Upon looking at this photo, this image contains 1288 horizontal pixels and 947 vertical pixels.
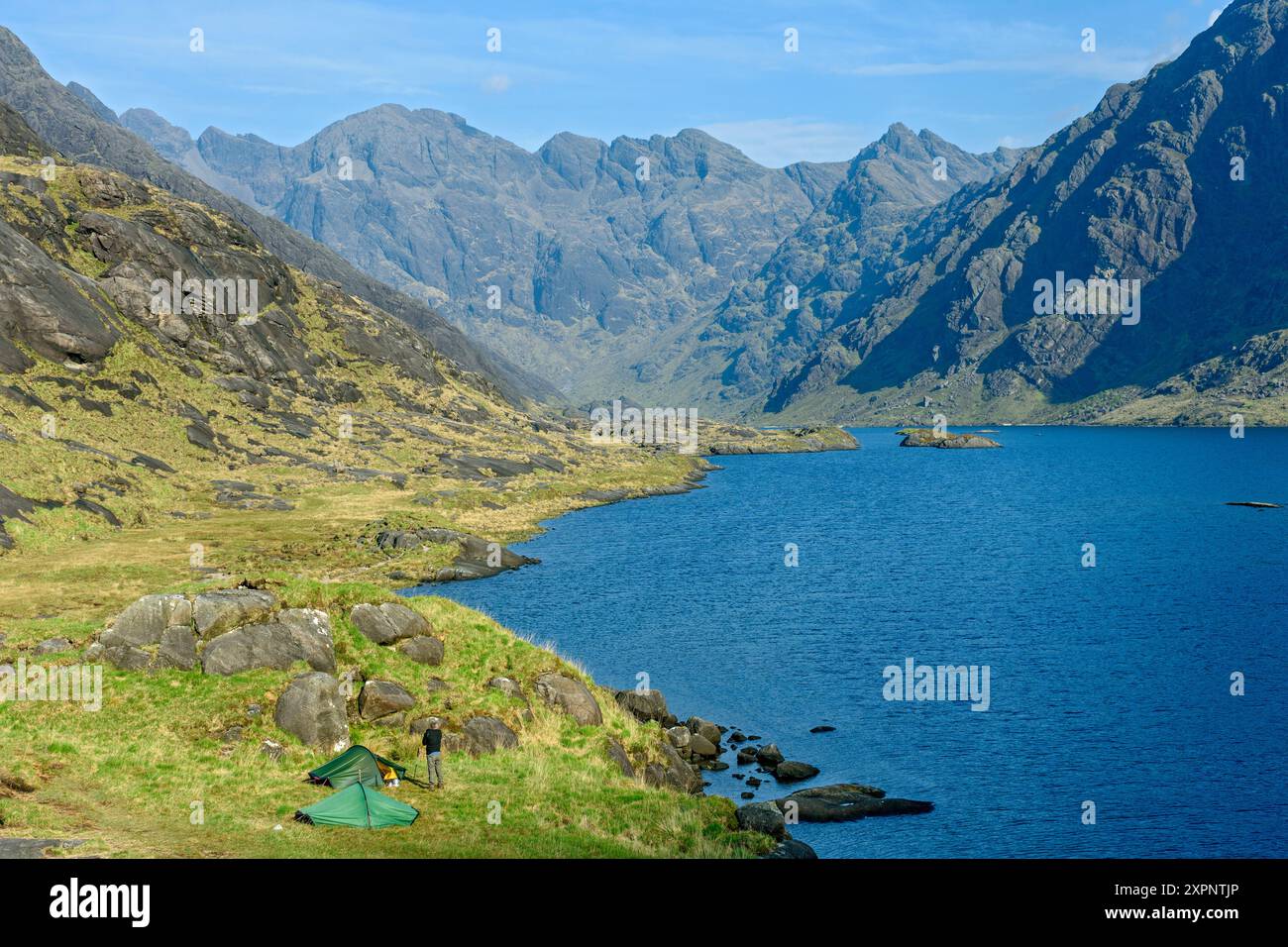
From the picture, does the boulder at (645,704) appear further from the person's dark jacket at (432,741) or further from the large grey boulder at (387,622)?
the person's dark jacket at (432,741)

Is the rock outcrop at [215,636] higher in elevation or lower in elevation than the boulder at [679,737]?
higher

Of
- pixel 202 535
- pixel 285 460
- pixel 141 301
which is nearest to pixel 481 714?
pixel 202 535

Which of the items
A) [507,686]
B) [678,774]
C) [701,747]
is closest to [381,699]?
[507,686]

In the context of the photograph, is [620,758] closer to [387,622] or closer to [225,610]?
[387,622]

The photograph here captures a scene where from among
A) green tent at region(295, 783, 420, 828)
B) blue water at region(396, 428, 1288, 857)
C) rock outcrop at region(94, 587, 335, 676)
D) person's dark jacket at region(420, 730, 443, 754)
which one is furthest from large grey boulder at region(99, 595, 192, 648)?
blue water at region(396, 428, 1288, 857)

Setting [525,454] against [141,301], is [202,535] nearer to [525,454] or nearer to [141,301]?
[141,301]

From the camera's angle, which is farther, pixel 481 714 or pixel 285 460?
pixel 285 460

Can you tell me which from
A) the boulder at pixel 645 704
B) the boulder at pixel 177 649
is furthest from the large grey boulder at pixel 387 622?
the boulder at pixel 645 704

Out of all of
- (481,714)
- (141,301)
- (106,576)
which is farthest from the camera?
(141,301)
